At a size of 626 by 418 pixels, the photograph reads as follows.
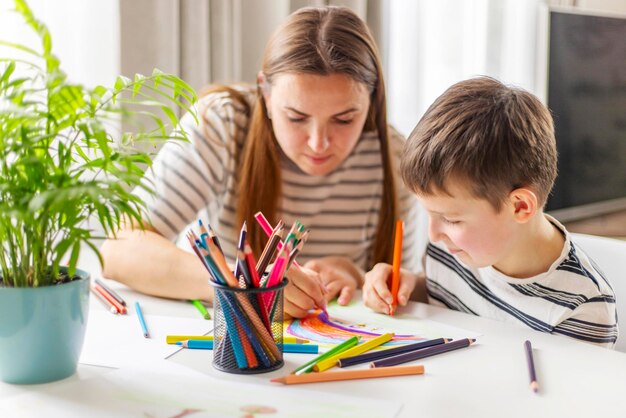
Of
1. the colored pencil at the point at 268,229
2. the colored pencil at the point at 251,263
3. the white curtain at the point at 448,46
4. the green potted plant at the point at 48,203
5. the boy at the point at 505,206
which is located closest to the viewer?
the green potted plant at the point at 48,203

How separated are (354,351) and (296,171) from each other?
602 millimetres

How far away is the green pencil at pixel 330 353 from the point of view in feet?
2.77

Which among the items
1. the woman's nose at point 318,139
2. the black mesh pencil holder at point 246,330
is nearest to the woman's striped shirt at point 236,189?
the woman's nose at point 318,139

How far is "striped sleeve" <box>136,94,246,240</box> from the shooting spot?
1307 millimetres

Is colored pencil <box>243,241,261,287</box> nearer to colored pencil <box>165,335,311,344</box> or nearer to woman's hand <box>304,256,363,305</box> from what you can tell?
colored pencil <box>165,335,311,344</box>

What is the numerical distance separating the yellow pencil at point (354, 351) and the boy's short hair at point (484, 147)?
0.21 metres

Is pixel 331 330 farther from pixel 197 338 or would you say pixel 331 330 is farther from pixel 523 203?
pixel 523 203


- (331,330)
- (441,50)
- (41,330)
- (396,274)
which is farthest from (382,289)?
(441,50)

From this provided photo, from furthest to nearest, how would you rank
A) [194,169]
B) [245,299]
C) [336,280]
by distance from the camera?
1. [194,169]
2. [336,280]
3. [245,299]

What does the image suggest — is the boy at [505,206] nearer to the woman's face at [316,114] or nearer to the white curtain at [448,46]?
the woman's face at [316,114]

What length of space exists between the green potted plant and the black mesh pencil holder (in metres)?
0.14

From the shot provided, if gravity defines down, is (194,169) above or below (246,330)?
above

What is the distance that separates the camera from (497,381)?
0.83 metres

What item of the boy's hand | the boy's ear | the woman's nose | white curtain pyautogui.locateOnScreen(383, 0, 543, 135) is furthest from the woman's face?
white curtain pyautogui.locateOnScreen(383, 0, 543, 135)
